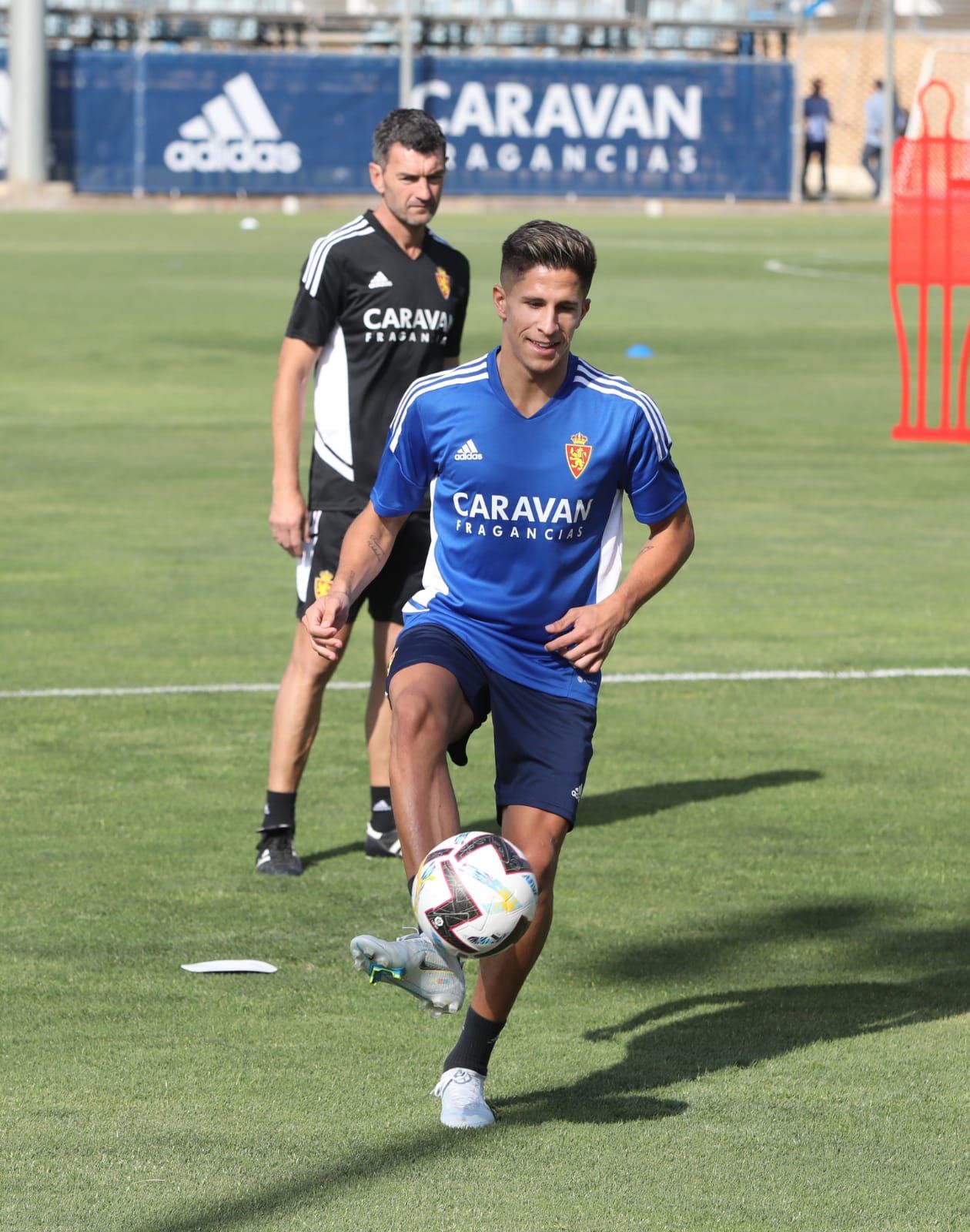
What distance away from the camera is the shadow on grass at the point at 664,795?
8.38m

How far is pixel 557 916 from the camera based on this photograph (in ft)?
23.2

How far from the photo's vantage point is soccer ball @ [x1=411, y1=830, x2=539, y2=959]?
4.92 metres

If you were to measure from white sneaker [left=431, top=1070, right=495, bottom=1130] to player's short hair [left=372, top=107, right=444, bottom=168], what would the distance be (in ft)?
10.4

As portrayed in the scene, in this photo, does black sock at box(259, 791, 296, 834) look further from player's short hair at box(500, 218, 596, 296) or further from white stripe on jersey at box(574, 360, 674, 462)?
player's short hair at box(500, 218, 596, 296)

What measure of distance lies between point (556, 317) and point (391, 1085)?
185 centimetres

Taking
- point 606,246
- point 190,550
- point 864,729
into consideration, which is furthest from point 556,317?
point 606,246

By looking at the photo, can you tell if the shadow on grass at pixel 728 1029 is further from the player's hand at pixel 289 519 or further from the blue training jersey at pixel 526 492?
the player's hand at pixel 289 519

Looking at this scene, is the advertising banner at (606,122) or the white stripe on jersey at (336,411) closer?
the white stripe on jersey at (336,411)

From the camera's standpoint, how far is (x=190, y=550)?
1399 cm

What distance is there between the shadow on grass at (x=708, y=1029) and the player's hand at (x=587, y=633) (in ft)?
3.36

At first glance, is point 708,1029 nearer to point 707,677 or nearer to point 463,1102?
point 463,1102

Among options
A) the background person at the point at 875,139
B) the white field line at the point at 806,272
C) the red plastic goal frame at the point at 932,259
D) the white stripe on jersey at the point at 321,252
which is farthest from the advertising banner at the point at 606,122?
the white stripe on jersey at the point at 321,252

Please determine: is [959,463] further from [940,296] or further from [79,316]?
[940,296]

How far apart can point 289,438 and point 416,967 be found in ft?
9.45
